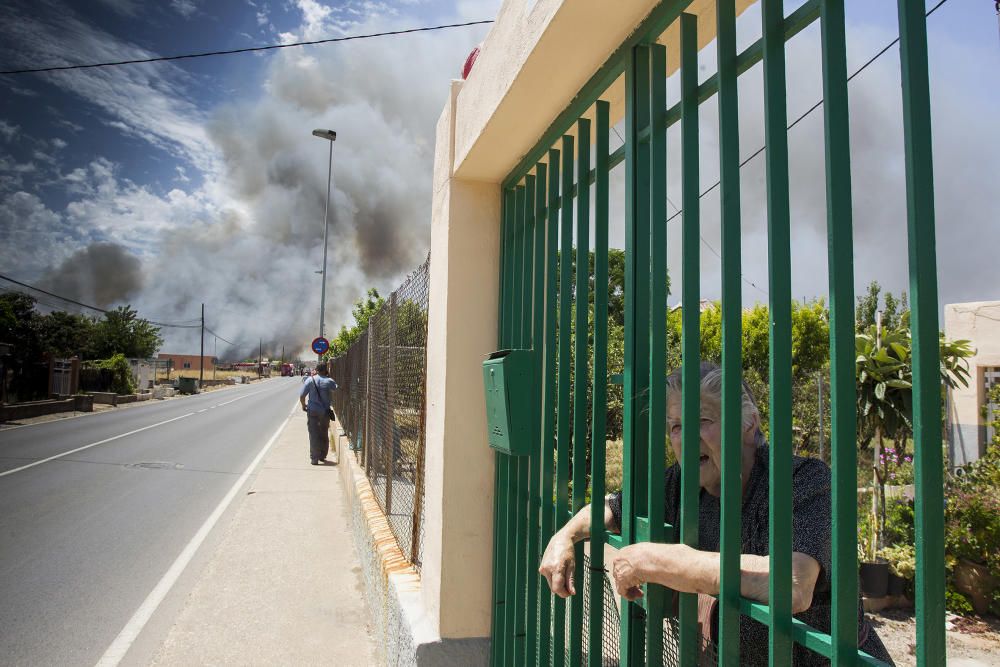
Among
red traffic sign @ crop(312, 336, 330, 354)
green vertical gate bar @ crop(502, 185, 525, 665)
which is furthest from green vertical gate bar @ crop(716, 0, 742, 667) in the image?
red traffic sign @ crop(312, 336, 330, 354)

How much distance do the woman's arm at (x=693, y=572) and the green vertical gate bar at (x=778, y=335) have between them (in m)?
0.05

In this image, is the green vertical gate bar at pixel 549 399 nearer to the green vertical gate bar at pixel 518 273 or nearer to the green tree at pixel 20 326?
the green vertical gate bar at pixel 518 273

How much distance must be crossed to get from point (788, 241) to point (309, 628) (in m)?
4.55

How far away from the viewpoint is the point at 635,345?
1.78m

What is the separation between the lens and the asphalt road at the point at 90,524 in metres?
4.82

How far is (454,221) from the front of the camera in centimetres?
307

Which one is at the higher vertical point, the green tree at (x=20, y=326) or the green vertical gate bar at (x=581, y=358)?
the green tree at (x=20, y=326)

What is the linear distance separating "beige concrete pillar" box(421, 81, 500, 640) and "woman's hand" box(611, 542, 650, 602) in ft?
4.57

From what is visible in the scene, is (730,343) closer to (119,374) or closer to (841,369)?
(841,369)

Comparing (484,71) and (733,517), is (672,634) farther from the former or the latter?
(484,71)

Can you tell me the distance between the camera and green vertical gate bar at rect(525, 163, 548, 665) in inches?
97.2

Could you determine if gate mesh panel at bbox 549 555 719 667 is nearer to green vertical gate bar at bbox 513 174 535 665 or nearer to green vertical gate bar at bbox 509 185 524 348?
green vertical gate bar at bbox 513 174 535 665

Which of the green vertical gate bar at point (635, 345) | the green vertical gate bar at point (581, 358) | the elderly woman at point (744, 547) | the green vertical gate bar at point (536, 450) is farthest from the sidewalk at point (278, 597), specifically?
the green vertical gate bar at point (635, 345)

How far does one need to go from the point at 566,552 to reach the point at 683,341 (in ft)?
2.73
